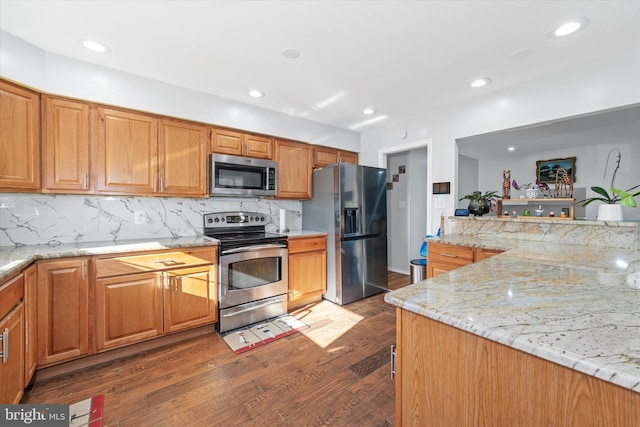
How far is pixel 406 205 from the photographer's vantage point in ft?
15.8

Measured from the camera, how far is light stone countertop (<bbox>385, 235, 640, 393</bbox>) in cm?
59

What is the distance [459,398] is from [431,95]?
284 centimetres

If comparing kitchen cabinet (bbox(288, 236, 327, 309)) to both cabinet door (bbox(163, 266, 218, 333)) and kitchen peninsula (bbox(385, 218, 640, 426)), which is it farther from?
kitchen peninsula (bbox(385, 218, 640, 426))

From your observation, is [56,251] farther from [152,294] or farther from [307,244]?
[307,244]

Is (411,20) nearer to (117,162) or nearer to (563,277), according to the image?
(563,277)

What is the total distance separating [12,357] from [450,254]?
2984 millimetres

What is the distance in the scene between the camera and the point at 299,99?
2.98 metres

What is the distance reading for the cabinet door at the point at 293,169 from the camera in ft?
11.1

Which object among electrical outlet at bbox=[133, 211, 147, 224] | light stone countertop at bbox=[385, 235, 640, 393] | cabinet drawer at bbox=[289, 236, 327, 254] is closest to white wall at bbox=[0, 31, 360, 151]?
electrical outlet at bbox=[133, 211, 147, 224]

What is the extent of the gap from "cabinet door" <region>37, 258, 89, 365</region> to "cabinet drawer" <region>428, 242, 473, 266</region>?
280 centimetres

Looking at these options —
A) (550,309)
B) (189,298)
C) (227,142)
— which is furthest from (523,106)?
(189,298)

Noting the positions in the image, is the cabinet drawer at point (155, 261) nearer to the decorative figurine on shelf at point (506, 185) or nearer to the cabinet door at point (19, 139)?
the cabinet door at point (19, 139)

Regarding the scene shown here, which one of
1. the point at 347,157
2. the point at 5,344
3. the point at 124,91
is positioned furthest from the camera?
the point at 347,157

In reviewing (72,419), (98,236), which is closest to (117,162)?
(98,236)
